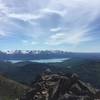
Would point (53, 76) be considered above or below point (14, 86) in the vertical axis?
above

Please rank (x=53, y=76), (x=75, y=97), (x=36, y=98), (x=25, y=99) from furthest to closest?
(x=53, y=76) → (x=25, y=99) → (x=36, y=98) → (x=75, y=97)

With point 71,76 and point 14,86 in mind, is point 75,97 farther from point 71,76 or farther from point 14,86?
point 14,86

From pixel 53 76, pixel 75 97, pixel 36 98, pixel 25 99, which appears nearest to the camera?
pixel 75 97

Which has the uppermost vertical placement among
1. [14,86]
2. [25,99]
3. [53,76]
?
[53,76]

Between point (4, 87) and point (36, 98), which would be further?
point (4, 87)

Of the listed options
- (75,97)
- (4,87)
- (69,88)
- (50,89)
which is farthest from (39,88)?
(4,87)

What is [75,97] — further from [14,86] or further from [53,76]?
[14,86]

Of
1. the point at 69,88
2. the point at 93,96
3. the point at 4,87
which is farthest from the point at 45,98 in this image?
the point at 4,87
